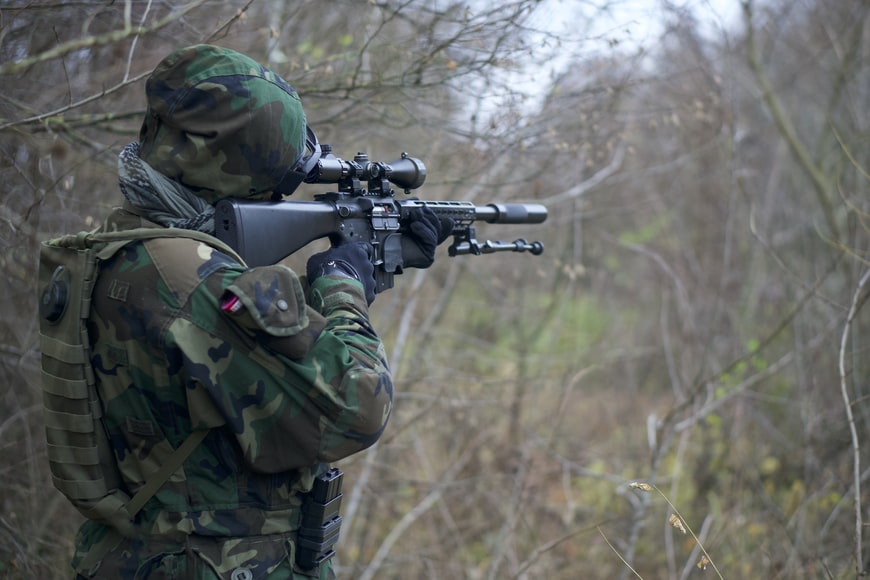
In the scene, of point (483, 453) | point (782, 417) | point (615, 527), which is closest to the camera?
point (615, 527)

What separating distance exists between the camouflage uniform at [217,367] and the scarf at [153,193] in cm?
3

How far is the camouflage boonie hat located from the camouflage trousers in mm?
904

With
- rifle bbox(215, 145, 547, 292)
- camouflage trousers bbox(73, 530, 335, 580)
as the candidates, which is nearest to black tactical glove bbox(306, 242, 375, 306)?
rifle bbox(215, 145, 547, 292)

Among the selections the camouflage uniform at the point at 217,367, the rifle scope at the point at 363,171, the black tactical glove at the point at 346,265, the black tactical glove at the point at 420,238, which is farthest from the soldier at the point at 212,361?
the black tactical glove at the point at 420,238

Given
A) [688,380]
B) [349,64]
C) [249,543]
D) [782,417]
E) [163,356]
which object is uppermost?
[349,64]

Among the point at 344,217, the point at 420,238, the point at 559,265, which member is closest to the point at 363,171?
the point at 344,217

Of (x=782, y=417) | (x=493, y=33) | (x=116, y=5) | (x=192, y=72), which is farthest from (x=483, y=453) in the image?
(x=192, y=72)

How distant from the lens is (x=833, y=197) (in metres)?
6.63

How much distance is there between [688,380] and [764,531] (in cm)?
135

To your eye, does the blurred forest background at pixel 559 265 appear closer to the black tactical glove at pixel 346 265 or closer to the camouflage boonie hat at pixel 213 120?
the camouflage boonie hat at pixel 213 120

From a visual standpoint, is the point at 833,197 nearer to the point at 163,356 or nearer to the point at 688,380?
the point at 688,380

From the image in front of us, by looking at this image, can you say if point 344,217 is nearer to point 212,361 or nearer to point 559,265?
point 212,361

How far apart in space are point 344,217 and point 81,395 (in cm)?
99

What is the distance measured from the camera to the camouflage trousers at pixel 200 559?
1.84 m
